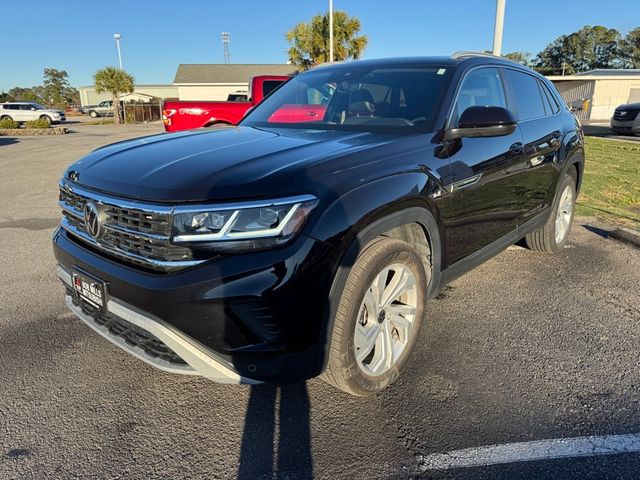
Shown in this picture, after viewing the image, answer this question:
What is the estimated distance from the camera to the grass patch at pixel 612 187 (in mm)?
6658

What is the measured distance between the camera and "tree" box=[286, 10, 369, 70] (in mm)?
29922

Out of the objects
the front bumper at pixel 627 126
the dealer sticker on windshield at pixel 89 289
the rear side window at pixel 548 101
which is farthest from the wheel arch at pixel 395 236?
the front bumper at pixel 627 126

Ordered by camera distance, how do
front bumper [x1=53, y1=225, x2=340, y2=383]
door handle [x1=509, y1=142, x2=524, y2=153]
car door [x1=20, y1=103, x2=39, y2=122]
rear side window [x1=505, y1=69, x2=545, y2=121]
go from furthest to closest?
car door [x1=20, y1=103, x2=39, y2=122] → rear side window [x1=505, y1=69, x2=545, y2=121] → door handle [x1=509, y1=142, x2=524, y2=153] → front bumper [x1=53, y1=225, x2=340, y2=383]

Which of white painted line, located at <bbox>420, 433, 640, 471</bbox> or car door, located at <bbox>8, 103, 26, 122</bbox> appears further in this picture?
car door, located at <bbox>8, 103, 26, 122</bbox>

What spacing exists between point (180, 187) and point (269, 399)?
1.27 metres

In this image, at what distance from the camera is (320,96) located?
3.77 m

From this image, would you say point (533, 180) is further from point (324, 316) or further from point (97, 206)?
point (97, 206)

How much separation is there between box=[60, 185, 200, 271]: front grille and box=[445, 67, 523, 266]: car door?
166 cm

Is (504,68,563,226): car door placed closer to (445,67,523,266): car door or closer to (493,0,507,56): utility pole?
(445,67,523,266): car door

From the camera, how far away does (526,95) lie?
4195 millimetres

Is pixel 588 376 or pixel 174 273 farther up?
pixel 174 273

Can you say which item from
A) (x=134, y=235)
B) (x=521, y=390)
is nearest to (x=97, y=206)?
(x=134, y=235)

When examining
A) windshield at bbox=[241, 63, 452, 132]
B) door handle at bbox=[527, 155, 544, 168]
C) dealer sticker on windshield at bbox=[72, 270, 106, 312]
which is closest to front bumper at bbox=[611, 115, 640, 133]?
door handle at bbox=[527, 155, 544, 168]

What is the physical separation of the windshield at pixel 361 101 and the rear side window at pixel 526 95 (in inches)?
40.9
